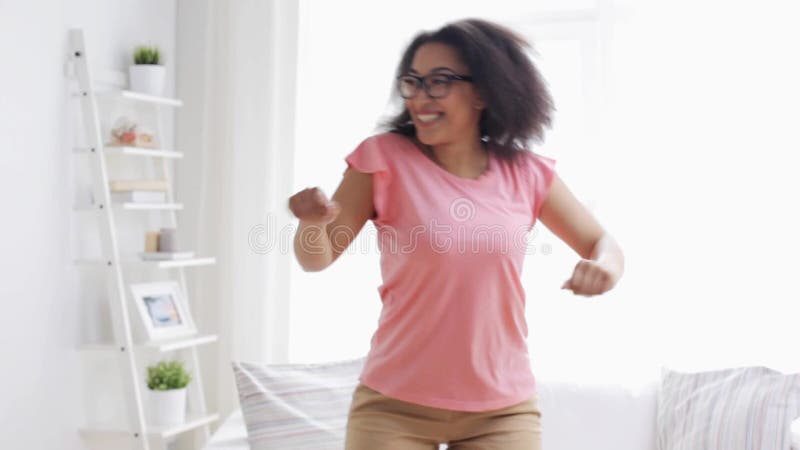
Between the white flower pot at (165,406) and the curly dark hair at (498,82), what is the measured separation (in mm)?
1817

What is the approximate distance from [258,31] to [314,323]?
109cm

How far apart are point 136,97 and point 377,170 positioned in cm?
195

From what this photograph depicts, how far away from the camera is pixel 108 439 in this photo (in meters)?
3.39

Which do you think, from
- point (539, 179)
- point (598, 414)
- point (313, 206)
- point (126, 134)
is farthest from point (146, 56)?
point (313, 206)

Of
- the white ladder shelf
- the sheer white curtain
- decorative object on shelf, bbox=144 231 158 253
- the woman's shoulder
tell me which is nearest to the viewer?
the woman's shoulder

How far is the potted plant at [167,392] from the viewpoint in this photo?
3.33m

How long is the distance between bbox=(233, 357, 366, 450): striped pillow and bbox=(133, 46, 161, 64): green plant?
3.98ft

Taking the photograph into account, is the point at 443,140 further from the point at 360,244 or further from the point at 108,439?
the point at 108,439

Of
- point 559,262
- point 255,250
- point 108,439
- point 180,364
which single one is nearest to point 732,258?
point 559,262

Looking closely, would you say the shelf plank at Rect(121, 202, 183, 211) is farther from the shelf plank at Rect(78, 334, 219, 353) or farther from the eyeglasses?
the eyeglasses

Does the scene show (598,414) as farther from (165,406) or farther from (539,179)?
(165,406)

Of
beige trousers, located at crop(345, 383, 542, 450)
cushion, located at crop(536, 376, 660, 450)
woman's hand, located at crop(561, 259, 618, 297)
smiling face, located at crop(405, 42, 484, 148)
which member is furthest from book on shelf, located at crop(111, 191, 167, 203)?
woman's hand, located at crop(561, 259, 618, 297)

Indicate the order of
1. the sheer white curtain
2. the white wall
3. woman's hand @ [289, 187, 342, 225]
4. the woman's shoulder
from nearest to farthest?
woman's hand @ [289, 187, 342, 225]
the woman's shoulder
the white wall
the sheer white curtain

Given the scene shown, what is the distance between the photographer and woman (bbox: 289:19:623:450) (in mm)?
1569
